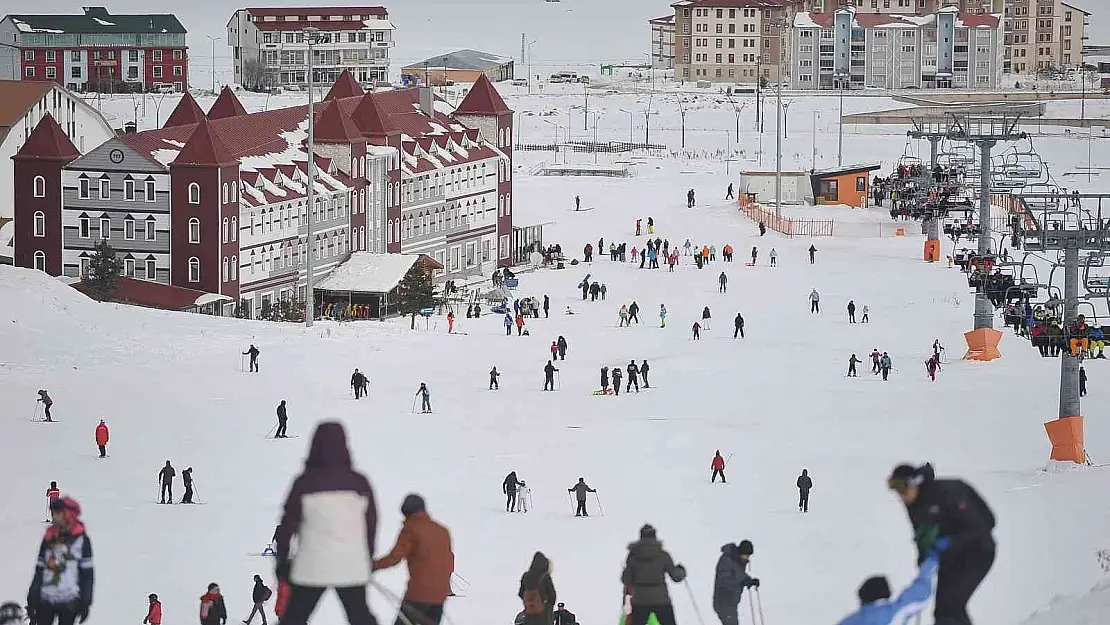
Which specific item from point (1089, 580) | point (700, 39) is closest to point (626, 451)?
point (1089, 580)

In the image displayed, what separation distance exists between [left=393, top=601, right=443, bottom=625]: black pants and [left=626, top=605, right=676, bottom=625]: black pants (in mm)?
→ 1251

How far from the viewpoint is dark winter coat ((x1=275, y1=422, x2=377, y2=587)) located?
6.50 metres

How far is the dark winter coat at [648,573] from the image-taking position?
8055 millimetres

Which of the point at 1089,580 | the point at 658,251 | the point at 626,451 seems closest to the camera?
the point at 1089,580

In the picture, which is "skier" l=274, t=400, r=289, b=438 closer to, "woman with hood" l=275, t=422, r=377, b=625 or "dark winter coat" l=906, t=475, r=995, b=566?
"woman with hood" l=275, t=422, r=377, b=625

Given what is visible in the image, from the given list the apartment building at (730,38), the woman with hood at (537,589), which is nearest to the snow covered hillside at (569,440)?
the woman with hood at (537,589)

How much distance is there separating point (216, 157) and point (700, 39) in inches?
3975

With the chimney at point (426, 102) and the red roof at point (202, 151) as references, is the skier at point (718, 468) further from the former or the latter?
the chimney at point (426, 102)

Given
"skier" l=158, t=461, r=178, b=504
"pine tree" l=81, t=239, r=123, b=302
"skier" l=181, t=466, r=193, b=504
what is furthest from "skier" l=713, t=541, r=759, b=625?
"pine tree" l=81, t=239, r=123, b=302

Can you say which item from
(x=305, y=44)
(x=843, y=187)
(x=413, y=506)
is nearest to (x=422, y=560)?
(x=413, y=506)

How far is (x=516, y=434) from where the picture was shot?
28641 mm

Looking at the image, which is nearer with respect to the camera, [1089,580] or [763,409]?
[1089,580]

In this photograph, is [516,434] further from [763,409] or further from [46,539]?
[46,539]

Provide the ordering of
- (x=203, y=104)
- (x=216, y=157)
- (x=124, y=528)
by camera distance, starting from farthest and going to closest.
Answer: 1. (x=203, y=104)
2. (x=216, y=157)
3. (x=124, y=528)
